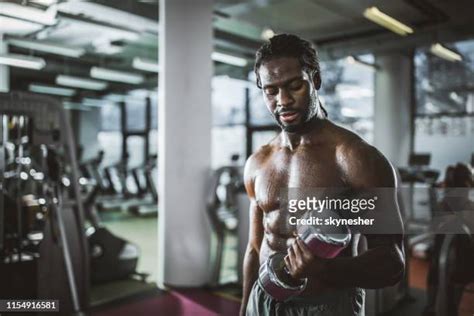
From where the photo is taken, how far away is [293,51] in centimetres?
119

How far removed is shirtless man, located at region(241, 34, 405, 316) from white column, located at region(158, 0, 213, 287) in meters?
2.30

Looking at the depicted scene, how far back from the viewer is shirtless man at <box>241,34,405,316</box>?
1078mm

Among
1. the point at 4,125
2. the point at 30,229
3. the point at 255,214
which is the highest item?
the point at 4,125

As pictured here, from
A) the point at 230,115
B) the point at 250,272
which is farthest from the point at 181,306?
the point at 230,115

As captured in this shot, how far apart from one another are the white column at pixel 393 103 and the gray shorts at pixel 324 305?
3456 mm

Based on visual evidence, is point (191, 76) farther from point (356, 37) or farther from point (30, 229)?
point (356, 37)

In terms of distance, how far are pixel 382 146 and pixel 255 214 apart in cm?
411

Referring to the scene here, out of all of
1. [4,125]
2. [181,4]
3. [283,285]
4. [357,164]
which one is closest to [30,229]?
[4,125]

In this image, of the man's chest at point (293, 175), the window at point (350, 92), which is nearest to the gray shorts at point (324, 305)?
the man's chest at point (293, 175)

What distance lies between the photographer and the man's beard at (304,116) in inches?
46.9

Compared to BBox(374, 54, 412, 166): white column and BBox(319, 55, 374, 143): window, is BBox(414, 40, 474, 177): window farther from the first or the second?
BBox(319, 55, 374, 143): window

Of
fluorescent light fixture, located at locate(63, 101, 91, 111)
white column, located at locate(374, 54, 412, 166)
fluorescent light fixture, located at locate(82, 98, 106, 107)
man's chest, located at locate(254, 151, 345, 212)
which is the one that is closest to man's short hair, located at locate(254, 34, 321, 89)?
man's chest, located at locate(254, 151, 345, 212)

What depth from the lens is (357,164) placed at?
1097mm

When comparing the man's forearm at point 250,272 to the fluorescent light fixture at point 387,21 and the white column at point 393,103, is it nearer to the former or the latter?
the fluorescent light fixture at point 387,21
